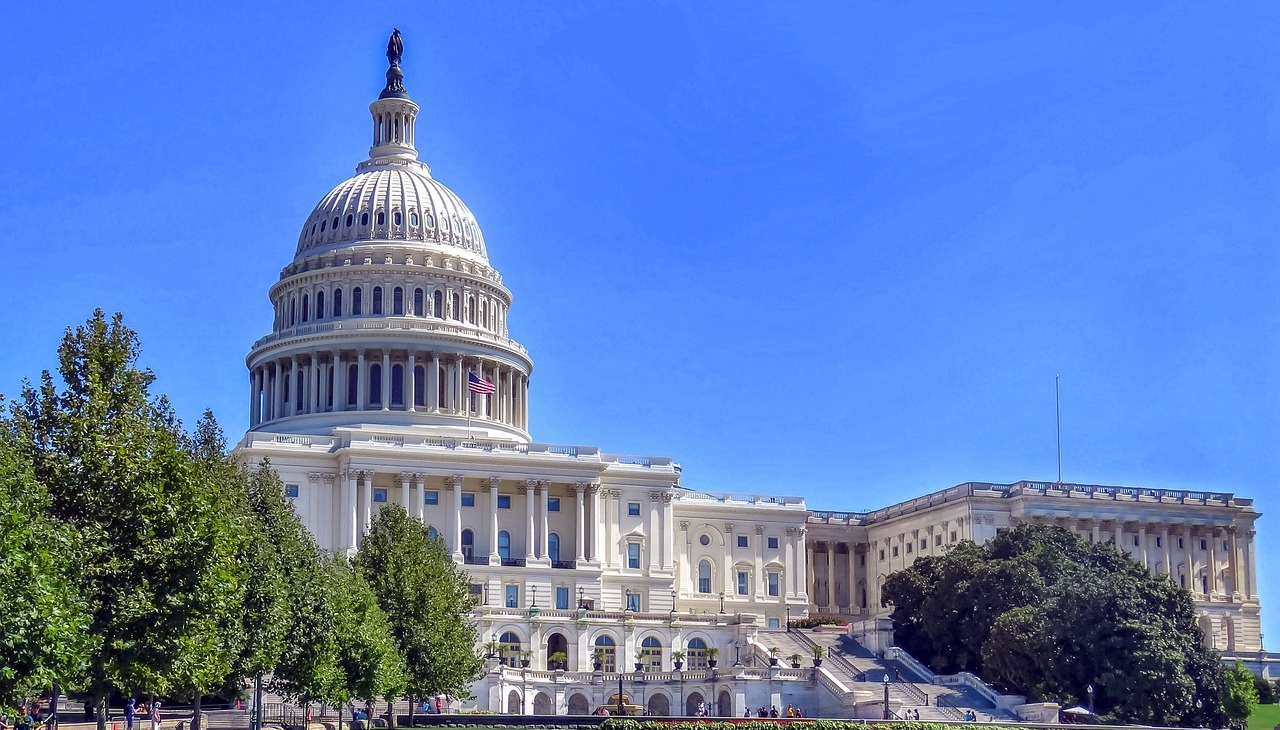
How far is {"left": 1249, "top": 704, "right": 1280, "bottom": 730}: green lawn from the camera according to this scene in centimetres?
12075

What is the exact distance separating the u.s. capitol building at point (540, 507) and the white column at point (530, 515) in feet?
0.55

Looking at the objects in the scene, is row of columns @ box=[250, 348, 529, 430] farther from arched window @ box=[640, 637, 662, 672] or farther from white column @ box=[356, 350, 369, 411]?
arched window @ box=[640, 637, 662, 672]

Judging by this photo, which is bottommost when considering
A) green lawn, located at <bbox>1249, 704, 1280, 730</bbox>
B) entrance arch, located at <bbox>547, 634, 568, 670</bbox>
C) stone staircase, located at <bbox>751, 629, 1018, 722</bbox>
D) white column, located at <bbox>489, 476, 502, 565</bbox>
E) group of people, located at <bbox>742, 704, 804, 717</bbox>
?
green lawn, located at <bbox>1249, 704, 1280, 730</bbox>

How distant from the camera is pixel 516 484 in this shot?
476 feet

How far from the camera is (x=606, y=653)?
132 meters

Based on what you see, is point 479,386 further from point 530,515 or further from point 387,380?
point 530,515

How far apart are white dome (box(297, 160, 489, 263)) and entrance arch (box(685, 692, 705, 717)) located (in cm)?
6216

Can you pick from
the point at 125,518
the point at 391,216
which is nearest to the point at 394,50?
the point at 391,216

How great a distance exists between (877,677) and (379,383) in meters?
54.5

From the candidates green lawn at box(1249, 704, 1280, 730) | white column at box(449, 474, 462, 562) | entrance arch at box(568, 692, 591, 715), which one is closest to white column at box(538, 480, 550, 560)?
white column at box(449, 474, 462, 562)

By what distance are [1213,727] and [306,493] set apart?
217ft

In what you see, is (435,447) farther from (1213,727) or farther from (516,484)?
(1213,727)

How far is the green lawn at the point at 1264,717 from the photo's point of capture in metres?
121

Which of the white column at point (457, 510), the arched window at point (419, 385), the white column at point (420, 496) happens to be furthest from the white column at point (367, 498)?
the arched window at point (419, 385)
